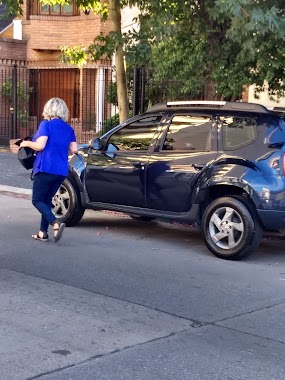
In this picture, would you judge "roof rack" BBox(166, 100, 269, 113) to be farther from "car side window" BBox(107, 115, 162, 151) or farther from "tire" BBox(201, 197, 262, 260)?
"tire" BBox(201, 197, 262, 260)

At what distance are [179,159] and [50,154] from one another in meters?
1.56

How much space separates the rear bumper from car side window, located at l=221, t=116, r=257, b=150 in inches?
34.0

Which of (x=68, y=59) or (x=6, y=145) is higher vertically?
(x=68, y=59)

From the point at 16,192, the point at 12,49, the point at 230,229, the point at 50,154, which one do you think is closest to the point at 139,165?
the point at 50,154

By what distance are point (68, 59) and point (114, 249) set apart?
22.4 feet

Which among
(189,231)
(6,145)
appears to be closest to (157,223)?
(189,231)

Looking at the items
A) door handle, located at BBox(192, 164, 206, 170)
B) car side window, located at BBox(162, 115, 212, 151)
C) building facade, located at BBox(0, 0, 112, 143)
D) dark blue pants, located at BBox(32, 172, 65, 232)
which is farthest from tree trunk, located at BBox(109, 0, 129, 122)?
building facade, located at BBox(0, 0, 112, 143)

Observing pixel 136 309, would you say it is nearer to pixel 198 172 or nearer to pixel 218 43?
pixel 198 172

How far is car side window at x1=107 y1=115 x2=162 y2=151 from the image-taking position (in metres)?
9.22

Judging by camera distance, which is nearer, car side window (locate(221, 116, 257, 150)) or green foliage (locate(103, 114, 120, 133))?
car side window (locate(221, 116, 257, 150))

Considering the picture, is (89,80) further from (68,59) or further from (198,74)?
(198,74)

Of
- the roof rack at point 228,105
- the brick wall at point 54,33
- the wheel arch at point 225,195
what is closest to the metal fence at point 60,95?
the brick wall at point 54,33

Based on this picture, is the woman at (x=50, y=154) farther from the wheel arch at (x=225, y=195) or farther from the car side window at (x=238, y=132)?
the car side window at (x=238, y=132)

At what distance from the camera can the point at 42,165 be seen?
8.60m
